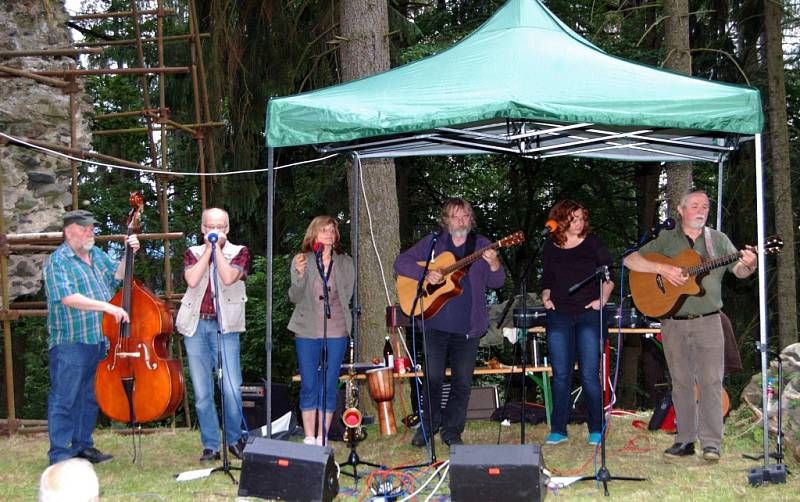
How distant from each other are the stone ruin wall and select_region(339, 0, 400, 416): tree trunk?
9.66 feet

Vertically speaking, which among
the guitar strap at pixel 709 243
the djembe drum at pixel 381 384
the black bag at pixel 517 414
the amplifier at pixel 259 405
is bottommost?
the black bag at pixel 517 414

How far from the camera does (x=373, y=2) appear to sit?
8320 mm

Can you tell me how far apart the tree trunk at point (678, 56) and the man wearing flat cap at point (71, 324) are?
18.5ft

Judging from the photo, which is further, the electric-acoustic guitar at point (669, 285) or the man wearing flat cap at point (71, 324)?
the man wearing flat cap at point (71, 324)

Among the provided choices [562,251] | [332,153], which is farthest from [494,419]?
[332,153]

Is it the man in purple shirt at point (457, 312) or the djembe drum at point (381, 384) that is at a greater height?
the man in purple shirt at point (457, 312)

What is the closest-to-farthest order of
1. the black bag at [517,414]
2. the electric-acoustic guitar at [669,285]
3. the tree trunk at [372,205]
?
the electric-acoustic guitar at [669,285], the black bag at [517,414], the tree trunk at [372,205]

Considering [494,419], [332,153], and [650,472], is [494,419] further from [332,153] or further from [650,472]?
[332,153]

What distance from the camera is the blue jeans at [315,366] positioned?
6188 millimetres

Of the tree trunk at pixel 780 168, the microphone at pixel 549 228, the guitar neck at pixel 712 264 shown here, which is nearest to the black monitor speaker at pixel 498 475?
the microphone at pixel 549 228

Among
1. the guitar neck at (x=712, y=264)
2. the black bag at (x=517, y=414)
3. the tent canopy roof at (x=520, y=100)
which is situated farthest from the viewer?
the black bag at (x=517, y=414)

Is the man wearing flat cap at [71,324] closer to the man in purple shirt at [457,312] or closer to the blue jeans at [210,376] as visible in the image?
the blue jeans at [210,376]

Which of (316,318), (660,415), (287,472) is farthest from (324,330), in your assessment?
(660,415)

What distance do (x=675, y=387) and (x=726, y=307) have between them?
27.8 feet
